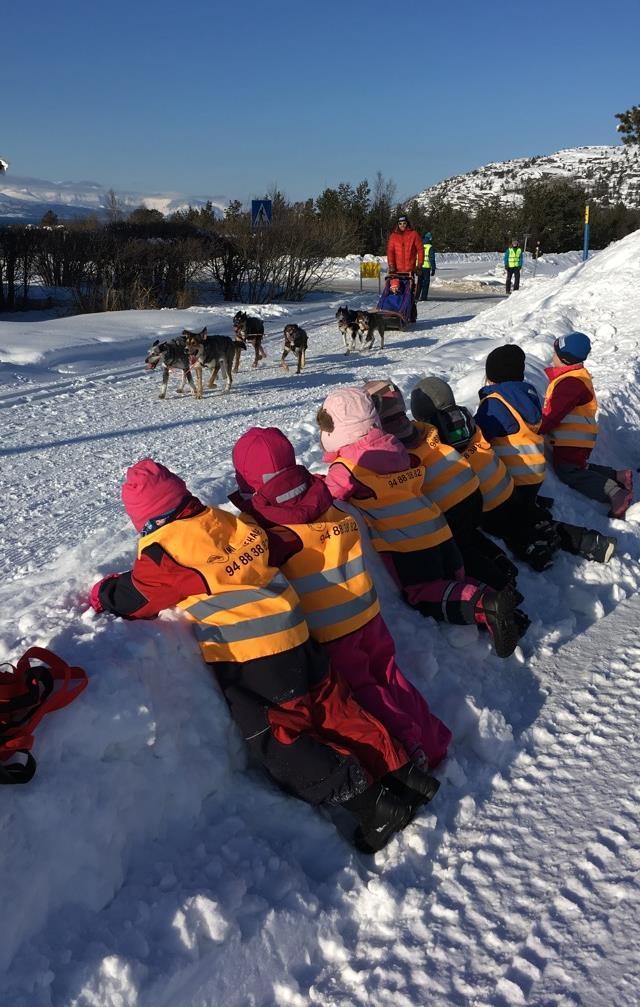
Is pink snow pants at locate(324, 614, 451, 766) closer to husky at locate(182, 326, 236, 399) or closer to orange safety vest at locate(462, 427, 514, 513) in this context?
orange safety vest at locate(462, 427, 514, 513)

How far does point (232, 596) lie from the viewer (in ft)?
8.73

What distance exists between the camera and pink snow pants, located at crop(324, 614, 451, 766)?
111 inches

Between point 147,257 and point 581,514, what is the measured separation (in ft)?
45.2

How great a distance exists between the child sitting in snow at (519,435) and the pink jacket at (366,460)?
131cm

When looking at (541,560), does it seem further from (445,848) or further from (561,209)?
(561,209)

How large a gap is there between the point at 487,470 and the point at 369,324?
25.9 feet

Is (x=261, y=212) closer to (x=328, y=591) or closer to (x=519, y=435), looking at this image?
(x=519, y=435)

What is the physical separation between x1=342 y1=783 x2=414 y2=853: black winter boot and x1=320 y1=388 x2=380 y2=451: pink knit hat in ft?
5.44

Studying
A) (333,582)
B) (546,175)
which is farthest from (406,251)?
(546,175)

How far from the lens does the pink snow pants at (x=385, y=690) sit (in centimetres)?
283

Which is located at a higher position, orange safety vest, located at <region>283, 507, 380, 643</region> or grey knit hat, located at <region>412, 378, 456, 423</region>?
grey knit hat, located at <region>412, 378, 456, 423</region>

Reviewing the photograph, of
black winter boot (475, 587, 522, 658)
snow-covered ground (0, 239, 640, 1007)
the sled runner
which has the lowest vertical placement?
snow-covered ground (0, 239, 640, 1007)

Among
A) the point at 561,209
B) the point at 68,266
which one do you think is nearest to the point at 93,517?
the point at 68,266

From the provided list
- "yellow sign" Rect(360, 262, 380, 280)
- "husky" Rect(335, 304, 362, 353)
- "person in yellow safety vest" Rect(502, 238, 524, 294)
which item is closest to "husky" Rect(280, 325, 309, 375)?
"husky" Rect(335, 304, 362, 353)
